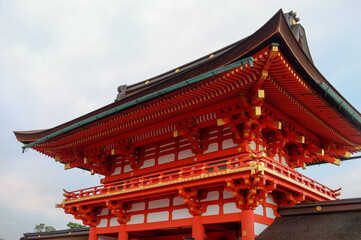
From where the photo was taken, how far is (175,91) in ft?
43.5

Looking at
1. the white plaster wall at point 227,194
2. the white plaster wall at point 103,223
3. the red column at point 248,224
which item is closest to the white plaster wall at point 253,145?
the white plaster wall at point 227,194

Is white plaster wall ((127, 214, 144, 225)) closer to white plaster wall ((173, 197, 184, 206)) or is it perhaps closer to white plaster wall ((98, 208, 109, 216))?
white plaster wall ((98, 208, 109, 216))

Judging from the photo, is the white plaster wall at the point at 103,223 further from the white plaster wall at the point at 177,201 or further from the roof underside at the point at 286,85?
the roof underside at the point at 286,85

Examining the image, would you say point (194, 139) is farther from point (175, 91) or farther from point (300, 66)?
point (300, 66)

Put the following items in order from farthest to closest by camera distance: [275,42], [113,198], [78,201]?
[78,201] → [113,198] → [275,42]

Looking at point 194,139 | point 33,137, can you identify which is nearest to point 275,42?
point 194,139

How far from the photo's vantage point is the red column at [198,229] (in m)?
12.9

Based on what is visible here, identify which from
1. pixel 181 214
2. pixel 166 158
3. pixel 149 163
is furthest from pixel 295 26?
pixel 181 214

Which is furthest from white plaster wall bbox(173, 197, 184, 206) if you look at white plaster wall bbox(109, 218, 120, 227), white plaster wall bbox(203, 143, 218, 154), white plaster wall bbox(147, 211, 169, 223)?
white plaster wall bbox(109, 218, 120, 227)

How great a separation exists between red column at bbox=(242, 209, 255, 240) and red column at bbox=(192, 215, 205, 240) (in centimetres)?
193

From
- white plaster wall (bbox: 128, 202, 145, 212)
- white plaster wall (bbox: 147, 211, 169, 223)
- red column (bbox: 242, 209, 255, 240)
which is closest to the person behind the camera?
red column (bbox: 242, 209, 255, 240)

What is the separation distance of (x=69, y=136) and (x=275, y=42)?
1227cm

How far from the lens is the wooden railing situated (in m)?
12.2

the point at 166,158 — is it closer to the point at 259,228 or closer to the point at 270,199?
the point at 270,199
